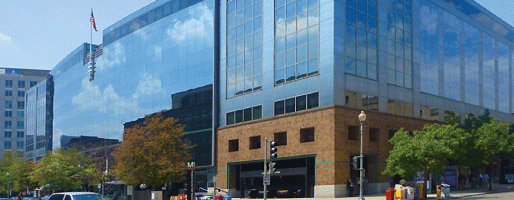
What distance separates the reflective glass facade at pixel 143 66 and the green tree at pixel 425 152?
89.7 ft

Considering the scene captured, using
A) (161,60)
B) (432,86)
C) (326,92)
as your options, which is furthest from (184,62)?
(432,86)

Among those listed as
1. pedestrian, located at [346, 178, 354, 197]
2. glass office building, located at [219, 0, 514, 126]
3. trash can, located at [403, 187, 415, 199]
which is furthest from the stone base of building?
trash can, located at [403, 187, 415, 199]

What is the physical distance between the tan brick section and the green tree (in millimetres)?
5621

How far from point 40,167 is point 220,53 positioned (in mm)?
38567

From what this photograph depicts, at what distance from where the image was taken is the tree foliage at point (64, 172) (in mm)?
79312

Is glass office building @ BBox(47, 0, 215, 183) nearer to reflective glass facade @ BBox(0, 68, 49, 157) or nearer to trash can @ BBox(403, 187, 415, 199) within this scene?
trash can @ BBox(403, 187, 415, 199)

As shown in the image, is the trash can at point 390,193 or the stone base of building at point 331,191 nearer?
the trash can at point 390,193

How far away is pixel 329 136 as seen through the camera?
4834cm

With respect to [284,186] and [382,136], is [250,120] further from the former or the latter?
[382,136]

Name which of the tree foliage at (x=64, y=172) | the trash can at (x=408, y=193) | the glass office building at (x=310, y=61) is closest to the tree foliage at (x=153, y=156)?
the glass office building at (x=310, y=61)

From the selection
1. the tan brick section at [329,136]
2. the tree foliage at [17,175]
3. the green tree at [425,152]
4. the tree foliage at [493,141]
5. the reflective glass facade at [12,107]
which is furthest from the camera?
the reflective glass facade at [12,107]

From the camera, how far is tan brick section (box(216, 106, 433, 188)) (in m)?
48.1

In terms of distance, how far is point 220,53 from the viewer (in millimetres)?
64312

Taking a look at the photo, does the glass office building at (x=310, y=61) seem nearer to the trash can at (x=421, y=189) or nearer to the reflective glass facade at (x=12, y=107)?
the trash can at (x=421, y=189)
